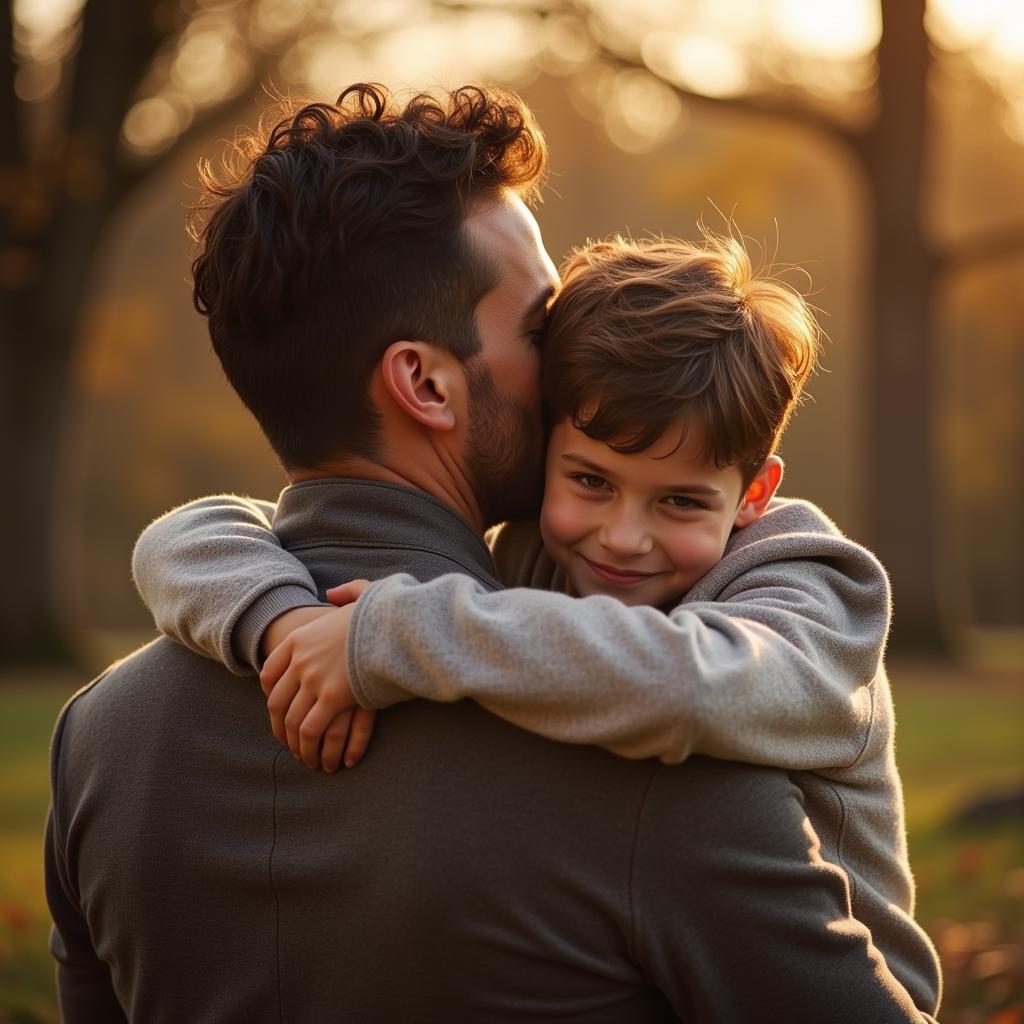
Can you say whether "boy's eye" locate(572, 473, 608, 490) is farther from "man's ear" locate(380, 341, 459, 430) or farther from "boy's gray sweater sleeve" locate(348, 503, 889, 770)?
"boy's gray sweater sleeve" locate(348, 503, 889, 770)

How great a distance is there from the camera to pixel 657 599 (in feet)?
9.13

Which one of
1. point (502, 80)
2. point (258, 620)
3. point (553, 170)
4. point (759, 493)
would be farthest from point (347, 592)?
point (502, 80)

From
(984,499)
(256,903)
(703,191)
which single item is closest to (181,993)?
(256,903)

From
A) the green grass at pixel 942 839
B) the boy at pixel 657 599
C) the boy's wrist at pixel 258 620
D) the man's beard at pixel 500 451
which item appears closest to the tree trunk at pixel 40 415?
the green grass at pixel 942 839

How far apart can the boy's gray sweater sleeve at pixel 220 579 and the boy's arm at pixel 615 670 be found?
224 millimetres

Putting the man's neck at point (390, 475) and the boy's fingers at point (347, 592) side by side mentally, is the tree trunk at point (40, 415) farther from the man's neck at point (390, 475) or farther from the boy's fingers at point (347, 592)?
the boy's fingers at point (347, 592)

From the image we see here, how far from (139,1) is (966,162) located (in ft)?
67.6

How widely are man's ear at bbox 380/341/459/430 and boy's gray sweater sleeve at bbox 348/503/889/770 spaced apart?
418mm

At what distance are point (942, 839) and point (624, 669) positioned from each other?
19.6 ft

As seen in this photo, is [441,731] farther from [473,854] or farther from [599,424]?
[599,424]

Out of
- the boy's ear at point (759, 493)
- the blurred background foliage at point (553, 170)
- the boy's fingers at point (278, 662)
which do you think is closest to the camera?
the boy's fingers at point (278, 662)

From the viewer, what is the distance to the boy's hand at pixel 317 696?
196 centimetres

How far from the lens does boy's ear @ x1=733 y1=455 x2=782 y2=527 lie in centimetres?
283

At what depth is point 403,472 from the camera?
2385 mm
